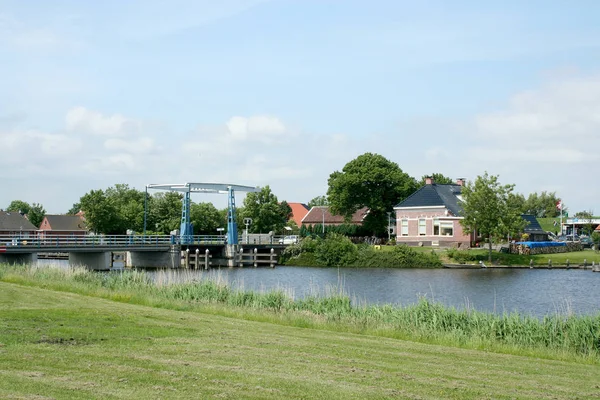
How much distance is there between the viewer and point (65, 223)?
9956 centimetres

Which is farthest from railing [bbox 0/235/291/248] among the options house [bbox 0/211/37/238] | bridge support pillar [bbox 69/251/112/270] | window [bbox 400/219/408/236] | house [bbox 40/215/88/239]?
house [bbox 40/215/88/239]

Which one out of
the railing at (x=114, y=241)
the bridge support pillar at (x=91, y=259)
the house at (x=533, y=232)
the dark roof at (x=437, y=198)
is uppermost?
the dark roof at (x=437, y=198)

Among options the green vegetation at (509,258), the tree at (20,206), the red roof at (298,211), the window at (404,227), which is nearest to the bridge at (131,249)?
the window at (404,227)

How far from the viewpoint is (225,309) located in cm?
1842

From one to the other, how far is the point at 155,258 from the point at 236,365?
165 feet

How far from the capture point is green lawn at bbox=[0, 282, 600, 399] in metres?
8.52

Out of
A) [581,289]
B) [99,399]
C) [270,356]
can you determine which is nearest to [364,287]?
[581,289]

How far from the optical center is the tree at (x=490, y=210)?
52656 millimetres

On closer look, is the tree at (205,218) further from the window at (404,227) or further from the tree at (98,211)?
the window at (404,227)

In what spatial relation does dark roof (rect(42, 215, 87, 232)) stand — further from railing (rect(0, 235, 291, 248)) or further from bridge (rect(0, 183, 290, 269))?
bridge (rect(0, 183, 290, 269))

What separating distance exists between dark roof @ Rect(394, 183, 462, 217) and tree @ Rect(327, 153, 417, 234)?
6.46 meters

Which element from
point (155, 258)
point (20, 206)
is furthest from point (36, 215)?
point (155, 258)

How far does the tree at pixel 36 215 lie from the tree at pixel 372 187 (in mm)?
66333

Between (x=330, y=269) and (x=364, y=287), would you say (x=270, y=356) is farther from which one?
(x=330, y=269)
